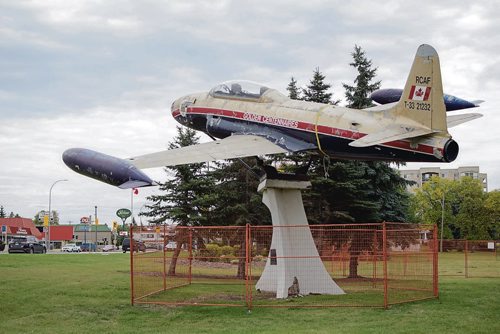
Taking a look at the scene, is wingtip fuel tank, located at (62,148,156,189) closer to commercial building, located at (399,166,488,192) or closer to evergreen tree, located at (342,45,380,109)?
evergreen tree, located at (342,45,380,109)

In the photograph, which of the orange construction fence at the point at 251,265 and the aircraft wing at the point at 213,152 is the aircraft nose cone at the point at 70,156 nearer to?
the aircraft wing at the point at 213,152

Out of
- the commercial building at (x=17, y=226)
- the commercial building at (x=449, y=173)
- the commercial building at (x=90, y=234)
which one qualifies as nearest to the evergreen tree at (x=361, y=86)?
the commercial building at (x=17, y=226)

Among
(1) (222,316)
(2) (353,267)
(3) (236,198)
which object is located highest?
(3) (236,198)

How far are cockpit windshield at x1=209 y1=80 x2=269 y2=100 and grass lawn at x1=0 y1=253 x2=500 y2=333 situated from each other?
19.6 ft

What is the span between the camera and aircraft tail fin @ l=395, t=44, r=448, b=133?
1387 cm

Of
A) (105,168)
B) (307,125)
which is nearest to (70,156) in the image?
(105,168)

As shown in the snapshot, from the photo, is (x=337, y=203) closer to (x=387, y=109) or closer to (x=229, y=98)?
(x=229, y=98)

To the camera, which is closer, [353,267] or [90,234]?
[353,267]

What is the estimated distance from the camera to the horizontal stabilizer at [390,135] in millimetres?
13758

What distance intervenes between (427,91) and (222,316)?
6987mm

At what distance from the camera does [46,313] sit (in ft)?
49.0

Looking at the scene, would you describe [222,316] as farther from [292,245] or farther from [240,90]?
[240,90]

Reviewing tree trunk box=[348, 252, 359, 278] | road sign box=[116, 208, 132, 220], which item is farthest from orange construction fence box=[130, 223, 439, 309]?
road sign box=[116, 208, 132, 220]

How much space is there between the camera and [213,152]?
16203mm
